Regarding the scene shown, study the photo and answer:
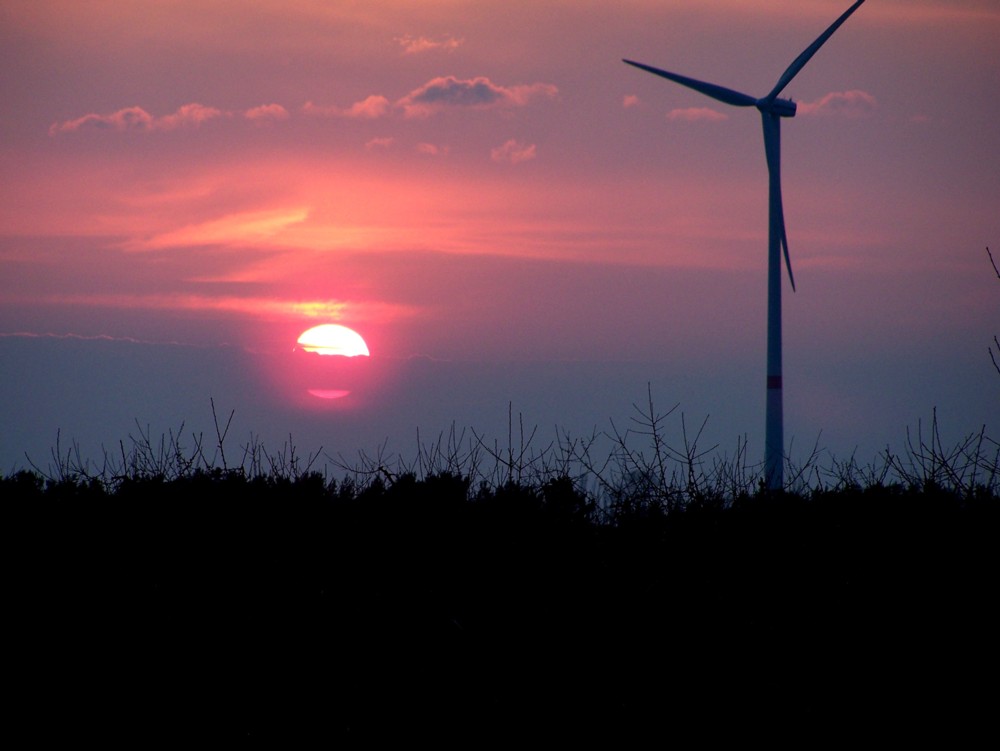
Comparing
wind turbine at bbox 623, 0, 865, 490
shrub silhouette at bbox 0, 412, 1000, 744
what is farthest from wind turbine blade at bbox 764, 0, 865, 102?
shrub silhouette at bbox 0, 412, 1000, 744

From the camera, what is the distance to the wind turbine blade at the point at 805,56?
35125mm

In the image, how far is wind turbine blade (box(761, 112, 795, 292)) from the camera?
34.3 meters

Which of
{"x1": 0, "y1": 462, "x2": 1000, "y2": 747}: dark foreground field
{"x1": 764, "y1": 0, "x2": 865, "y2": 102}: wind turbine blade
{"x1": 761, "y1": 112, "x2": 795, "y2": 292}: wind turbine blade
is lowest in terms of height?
{"x1": 0, "y1": 462, "x2": 1000, "y2": 747}: dark foreground field

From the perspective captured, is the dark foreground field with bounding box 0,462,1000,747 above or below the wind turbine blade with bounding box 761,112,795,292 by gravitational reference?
below

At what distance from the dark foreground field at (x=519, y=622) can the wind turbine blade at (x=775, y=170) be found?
23.1m

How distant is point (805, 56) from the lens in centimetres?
3578

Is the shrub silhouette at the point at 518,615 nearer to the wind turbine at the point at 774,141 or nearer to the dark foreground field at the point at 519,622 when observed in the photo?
the dark foreground field at the point at 519,622

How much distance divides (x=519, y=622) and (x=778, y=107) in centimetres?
3163

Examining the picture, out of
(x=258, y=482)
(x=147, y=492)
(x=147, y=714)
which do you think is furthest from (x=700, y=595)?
(x=147, y=492)

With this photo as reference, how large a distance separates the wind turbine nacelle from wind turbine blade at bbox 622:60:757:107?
1.02 feet

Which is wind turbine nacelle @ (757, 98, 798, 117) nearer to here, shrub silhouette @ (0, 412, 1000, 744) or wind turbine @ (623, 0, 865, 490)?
wind turbine @ (623, 0, 865, 490)

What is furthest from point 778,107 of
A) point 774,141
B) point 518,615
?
point 518,615

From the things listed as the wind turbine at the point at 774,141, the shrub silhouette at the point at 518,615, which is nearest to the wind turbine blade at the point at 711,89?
the wind turbine at the point at 774,141

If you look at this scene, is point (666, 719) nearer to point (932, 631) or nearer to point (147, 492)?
point (932, 631)
